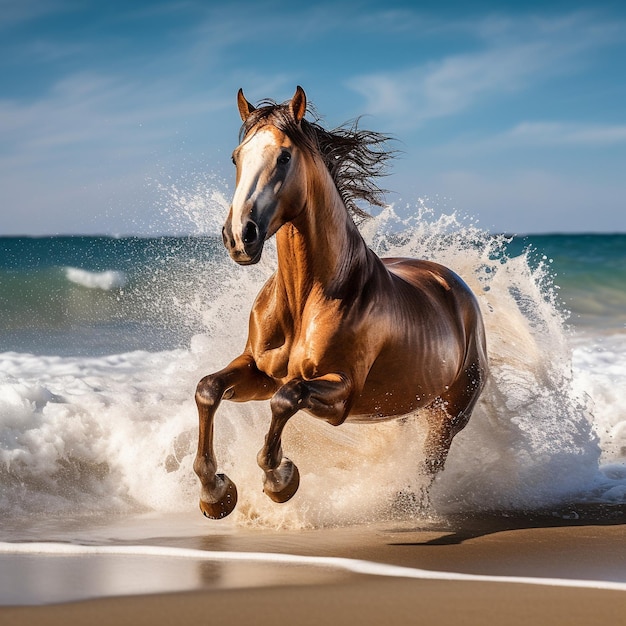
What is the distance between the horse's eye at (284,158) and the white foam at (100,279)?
16.0 meters

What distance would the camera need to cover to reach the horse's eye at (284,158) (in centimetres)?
382

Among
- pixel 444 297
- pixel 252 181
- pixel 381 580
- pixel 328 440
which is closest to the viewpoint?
pixel 381 580

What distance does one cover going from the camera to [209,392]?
13.4 feet

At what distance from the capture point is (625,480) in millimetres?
5828

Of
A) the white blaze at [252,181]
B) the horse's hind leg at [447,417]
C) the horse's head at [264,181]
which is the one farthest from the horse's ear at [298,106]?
the horse's hind leg at [447,417]

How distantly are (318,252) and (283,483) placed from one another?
0.97m

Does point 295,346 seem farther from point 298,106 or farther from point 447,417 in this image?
point 447,417

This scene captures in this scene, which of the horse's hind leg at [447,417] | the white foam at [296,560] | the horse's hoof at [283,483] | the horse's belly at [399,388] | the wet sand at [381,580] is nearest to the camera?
the wet sand at [381,580]

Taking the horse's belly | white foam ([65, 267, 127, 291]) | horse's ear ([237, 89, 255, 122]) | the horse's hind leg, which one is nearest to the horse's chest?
the horse's belly

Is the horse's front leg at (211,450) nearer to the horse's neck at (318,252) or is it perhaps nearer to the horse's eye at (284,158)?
the horse's neck at (318,252)

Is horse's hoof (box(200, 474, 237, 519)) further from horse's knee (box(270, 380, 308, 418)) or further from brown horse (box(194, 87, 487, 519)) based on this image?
horse's knee (box(270, 380, 308, 418))

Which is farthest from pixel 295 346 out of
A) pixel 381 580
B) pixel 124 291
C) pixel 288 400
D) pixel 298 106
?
pixel 124 291

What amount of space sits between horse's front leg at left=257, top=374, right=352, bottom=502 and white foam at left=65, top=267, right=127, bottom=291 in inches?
623

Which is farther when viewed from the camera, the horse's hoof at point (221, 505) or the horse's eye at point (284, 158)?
the horse's hoof at point (221, 505)
